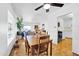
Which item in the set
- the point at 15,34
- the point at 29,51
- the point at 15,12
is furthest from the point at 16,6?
the point at 29,51

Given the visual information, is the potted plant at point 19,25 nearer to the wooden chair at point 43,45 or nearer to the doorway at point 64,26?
the wooden chair at point 43,45

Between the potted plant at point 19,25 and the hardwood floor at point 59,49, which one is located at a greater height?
the potted plant at point 19,25

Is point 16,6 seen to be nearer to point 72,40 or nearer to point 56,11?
point 56,11

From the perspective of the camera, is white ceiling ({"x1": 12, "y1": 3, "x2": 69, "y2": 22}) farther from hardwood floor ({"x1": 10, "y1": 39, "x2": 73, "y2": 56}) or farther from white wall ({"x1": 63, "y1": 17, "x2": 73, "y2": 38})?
hardwood floor ({"x1": 10, "y1": 39, "x2": 73, "y2": 56})

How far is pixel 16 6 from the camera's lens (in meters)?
2.02

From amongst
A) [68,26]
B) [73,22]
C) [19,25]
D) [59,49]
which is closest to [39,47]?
[59,49]

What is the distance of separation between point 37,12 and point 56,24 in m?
0.45

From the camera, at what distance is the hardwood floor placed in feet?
6.58

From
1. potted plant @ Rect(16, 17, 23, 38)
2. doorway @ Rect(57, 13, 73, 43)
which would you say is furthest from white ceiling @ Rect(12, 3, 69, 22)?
doorway @ Rect(57, 13, 73, 43)

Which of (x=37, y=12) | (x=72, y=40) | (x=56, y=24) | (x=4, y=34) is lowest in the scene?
(x=72, y=40)

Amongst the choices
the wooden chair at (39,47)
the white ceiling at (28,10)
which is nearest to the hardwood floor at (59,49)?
the wooden chair at (39,47)

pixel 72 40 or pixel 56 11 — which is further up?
pixel 56 11

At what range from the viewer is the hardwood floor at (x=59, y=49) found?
2.01 meters

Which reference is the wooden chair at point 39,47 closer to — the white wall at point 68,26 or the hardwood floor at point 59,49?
the hardwood floor at point 59,49
